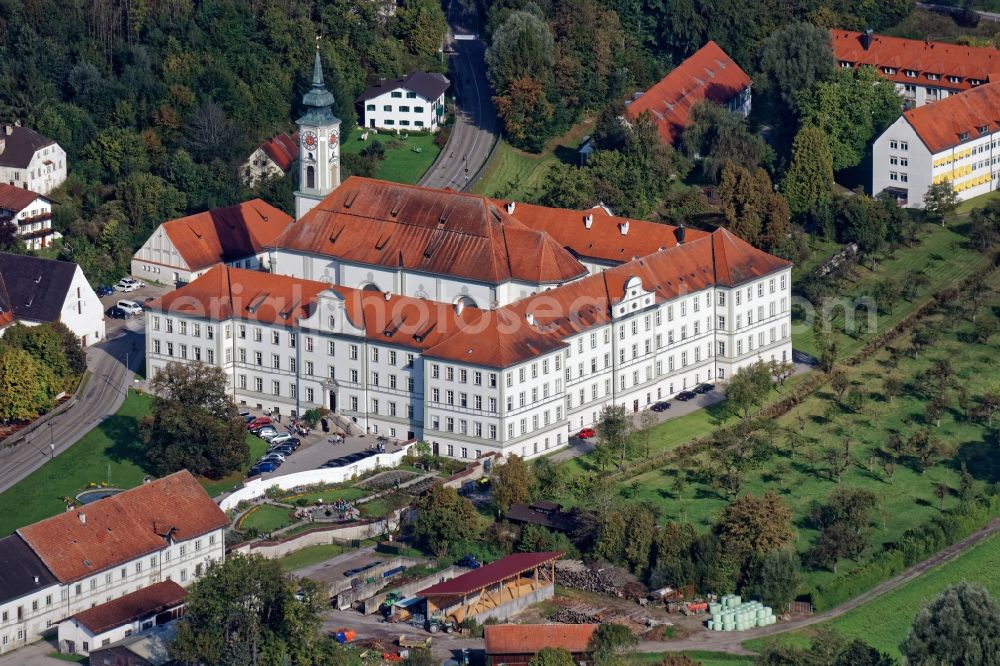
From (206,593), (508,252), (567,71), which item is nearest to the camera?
(206,593)

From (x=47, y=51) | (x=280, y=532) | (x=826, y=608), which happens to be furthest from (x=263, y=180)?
(x=826, y=608)

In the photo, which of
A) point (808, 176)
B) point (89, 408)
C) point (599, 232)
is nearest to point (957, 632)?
point (599, 232)

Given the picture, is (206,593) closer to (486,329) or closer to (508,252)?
(486,329)

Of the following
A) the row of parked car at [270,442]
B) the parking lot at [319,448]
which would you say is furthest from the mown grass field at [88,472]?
the parking lot at [319,448]

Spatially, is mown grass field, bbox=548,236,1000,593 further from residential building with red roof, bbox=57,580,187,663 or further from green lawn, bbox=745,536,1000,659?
residential building with red roof, bbox=57,580,187,663

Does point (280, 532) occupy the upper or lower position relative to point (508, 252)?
lower

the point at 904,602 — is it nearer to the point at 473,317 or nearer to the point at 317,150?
the point at 473,317

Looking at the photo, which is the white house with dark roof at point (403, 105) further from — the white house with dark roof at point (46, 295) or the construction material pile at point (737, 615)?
the construction material pile at point (737, 615)
